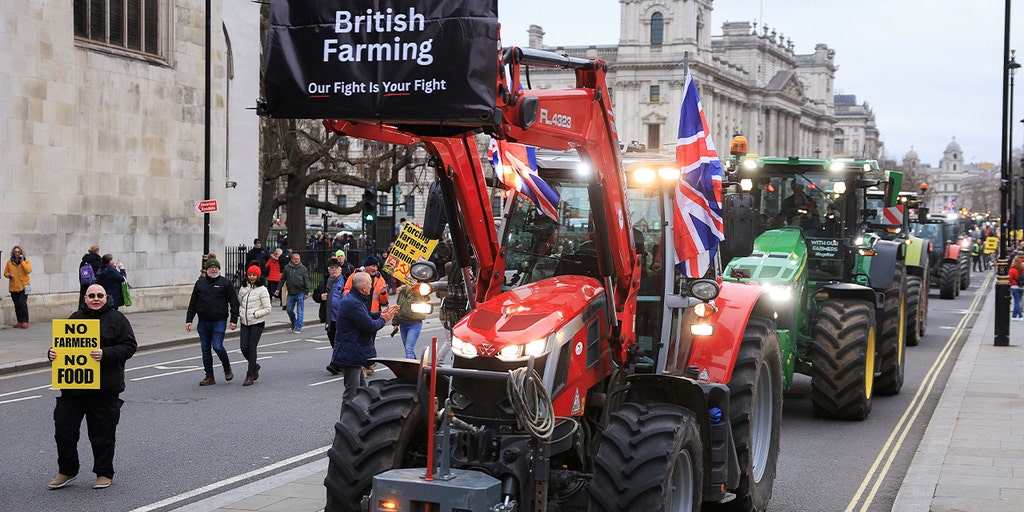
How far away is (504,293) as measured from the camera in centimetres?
790

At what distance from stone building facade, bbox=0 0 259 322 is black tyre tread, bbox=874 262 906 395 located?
57.9 ft

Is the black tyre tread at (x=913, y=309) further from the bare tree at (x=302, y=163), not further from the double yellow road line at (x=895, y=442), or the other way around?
the bare tree at (x=302, y=163)

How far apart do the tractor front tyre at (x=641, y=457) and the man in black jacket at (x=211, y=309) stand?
419 inches

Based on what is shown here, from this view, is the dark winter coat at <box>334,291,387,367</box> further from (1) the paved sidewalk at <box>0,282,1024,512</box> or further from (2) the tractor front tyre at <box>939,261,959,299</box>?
(2) the tractor front tyre at <box>939,261,959,299</box>

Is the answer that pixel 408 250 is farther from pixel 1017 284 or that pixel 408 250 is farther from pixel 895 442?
pixel 1017 284

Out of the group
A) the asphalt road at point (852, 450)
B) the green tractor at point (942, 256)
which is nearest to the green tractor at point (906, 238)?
the asphalt road at point (852, 450)

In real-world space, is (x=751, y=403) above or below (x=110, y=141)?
below

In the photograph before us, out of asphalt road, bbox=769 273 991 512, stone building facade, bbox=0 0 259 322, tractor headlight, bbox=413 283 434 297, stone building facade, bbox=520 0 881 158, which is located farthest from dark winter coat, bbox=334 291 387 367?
stone building facade, bbox=520 0 881 158

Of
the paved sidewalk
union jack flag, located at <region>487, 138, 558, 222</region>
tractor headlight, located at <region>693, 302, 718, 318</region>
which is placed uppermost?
union jack flag, located at <region>487, 138, 558, 222</region>

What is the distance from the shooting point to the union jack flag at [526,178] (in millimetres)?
8656

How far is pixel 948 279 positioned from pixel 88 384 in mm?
34625

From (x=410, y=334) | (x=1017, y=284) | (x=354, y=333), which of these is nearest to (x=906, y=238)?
(x=1017, y=284)

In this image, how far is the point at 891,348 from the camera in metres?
15.5

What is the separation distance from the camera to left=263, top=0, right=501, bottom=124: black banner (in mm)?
5898
